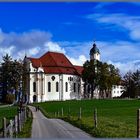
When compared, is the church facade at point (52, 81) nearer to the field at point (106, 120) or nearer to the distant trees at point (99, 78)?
the distant trees at point (99, 78)

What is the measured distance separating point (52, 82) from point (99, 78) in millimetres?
27018

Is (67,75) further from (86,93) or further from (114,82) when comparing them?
(114,82)

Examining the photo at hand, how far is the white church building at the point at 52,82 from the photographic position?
268 feet

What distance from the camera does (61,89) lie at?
285 ft

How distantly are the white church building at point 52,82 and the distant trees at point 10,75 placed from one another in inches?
882

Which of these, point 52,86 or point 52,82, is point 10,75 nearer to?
point 52,86

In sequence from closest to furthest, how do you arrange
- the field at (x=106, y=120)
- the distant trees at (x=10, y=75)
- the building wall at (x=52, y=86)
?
the field at (x=106, y=120), the distant trees at (x=10, y=75), the building wall at (x=52, y=86)

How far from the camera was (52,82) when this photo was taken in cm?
8938

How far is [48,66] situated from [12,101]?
74.2 feet

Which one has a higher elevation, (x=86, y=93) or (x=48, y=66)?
(x=48, y=66)

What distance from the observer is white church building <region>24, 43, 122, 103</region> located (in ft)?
268

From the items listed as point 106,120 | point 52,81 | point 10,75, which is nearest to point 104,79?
point 10,75

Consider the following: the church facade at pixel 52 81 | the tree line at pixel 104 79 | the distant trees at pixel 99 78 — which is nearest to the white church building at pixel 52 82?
the church facade at pixel 52 81

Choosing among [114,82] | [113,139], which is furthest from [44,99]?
[113,139]
